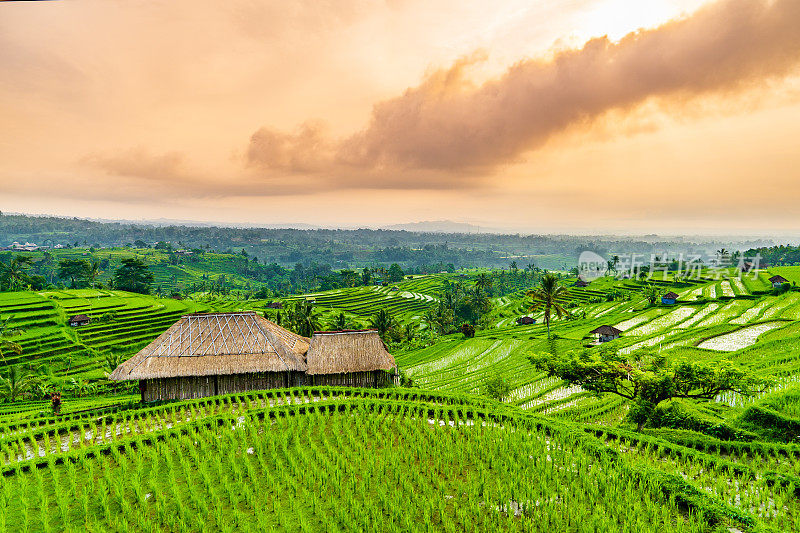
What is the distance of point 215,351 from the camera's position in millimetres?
18641

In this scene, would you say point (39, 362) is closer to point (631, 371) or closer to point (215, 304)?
point (215, 304)

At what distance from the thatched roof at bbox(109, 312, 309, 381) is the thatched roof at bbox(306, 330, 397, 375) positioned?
819 millimetres

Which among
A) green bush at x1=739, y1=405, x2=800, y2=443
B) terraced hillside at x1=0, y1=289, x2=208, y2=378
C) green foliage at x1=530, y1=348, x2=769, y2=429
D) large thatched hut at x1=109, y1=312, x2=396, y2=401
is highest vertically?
green foliage at x1=530, y1=348, x2=769, y2=429

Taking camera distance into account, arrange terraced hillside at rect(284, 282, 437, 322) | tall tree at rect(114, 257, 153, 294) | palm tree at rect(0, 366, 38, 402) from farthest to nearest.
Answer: terraced hillside at rect(284, 282, 437, 322), tall tree at rect(114, 257, 153, 294), palm tree at rect(0, 366, 38, 402)

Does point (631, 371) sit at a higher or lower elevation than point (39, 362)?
higher

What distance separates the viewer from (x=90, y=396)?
24031mm

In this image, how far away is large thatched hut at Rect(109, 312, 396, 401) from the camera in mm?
17922

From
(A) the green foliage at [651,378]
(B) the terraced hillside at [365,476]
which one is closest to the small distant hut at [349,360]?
(B) the terraced hillside at [365,476]

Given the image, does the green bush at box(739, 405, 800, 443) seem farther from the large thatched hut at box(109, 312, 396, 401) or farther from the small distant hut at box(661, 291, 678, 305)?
the small distant hut at box(661, 291, 678, 305)

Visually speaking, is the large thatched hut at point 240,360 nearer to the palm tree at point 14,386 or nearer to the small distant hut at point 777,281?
the palm tree at point 14,386

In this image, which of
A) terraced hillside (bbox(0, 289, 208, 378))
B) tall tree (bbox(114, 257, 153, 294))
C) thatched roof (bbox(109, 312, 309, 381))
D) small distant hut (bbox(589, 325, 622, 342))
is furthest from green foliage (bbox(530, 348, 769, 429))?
tall tree (bbox(114, 257, 153, 294))

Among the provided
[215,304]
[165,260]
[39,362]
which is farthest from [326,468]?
[165,260]

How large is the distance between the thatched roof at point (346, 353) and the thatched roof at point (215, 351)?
0.82 m

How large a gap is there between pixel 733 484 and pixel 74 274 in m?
85.5
